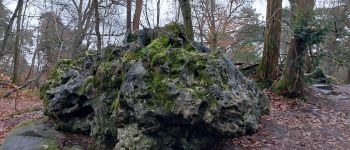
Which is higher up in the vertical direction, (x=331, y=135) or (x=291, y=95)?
(x=291, y=95)

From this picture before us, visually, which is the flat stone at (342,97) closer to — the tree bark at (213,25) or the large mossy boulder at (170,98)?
the large mossy boulder at (170,98)

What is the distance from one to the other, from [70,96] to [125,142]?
233 centimetres

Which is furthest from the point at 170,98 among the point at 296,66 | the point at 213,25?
the point at 213,25

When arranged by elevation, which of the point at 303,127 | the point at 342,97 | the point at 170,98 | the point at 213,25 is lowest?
the point at 303,127

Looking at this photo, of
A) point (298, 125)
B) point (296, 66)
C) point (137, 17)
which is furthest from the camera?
point (137, 17)

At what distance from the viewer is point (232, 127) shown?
17.1ft

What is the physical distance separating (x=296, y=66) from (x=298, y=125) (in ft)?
7.73

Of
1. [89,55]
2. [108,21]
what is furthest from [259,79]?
[108,21]

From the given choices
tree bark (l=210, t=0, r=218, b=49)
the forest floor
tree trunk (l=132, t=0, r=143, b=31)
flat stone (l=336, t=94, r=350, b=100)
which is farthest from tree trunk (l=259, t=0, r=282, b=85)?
tree bark (l=210, t=0, r=218, b=49)

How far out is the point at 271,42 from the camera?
11.0 m

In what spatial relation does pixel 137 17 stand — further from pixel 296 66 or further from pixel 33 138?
pixel 33 138

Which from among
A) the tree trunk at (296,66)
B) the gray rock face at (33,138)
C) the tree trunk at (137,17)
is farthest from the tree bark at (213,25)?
the gray rock face at (33,138)

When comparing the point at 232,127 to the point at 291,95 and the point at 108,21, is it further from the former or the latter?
the point at 108,21

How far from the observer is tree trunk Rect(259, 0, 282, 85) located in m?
11.0
